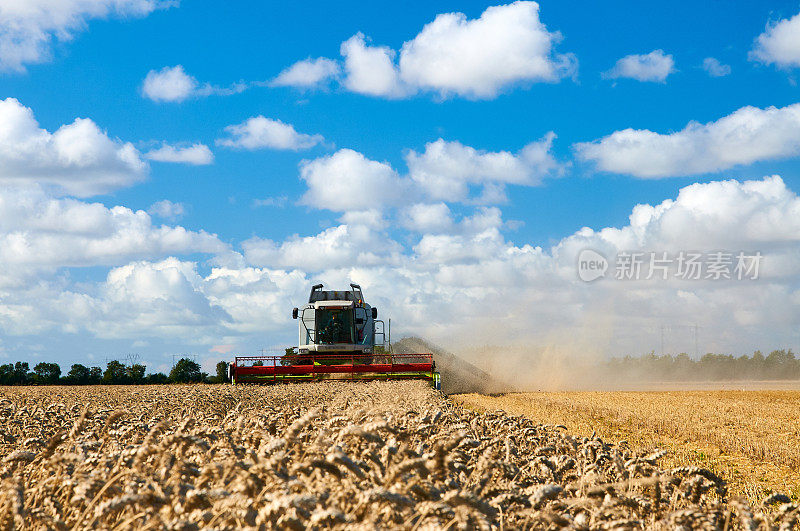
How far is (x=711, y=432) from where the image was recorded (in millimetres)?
14789

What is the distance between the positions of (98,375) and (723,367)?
57.7 meters

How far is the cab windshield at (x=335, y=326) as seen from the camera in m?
26.8

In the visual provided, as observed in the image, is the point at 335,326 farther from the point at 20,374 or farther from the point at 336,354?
the point at 20,374

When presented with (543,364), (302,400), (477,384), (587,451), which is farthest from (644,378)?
(587,451)

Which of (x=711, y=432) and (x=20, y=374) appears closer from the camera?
(x=711, y=432)

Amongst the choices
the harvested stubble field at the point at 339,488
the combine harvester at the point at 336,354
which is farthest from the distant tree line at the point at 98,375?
the harvested stubble field at the point at 339,488

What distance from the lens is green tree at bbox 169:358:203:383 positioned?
44.9 m

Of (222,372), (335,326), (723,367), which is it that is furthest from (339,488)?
(723,367)

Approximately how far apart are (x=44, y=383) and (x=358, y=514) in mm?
46141

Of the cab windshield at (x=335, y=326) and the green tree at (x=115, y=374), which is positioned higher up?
the cab windshield at (x=335, y=326)

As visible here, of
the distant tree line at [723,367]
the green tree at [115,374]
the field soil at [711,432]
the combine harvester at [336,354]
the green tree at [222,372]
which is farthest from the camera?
the distant tree line at [723,367]

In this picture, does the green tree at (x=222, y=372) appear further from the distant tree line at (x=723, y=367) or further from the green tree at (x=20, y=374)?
the distant tree line at (x=723, y=367)

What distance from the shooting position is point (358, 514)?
2852mm

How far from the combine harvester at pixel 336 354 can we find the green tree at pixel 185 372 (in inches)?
713
